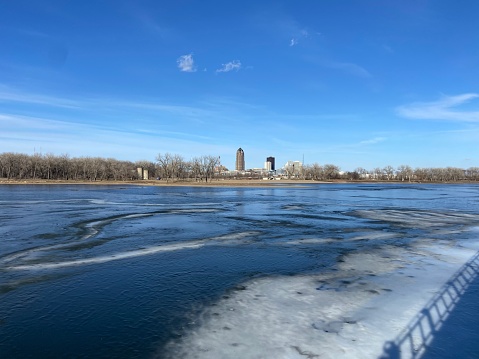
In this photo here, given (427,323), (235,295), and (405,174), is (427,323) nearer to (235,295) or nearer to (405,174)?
(235,295)

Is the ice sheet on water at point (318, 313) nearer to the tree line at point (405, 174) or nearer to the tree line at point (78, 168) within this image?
the tree line at point (78, 168)

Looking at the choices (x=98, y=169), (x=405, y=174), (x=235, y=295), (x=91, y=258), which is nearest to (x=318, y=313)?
(x=235, y=295)

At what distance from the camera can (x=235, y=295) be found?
852cm

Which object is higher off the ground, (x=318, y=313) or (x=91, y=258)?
(x=91, y=258)

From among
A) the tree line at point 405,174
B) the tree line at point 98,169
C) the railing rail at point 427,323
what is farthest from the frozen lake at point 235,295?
the tree line at point 405,174

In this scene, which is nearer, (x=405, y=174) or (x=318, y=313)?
(x=318, y=313)

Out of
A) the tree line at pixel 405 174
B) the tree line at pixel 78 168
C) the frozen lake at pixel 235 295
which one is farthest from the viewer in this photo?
the tree line at pixel 405 174

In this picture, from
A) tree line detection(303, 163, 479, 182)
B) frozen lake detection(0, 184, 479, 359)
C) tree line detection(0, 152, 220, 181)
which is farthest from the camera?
tree line detection(303, 163, 479, 182)

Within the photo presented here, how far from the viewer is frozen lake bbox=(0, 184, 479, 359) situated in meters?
6.02

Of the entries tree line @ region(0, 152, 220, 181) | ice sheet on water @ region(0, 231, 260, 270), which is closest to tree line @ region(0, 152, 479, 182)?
tree line @ region(0, 152, 220, 181)

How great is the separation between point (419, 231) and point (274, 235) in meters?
8.01

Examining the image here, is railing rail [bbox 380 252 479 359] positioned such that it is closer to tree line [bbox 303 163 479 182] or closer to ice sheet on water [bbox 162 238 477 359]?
ice sheet on water [bbox 162 238 477 359]

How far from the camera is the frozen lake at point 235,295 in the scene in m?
6.02

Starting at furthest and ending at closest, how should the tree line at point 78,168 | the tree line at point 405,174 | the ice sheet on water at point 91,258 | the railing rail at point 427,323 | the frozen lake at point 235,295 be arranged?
the tree line at point 405,174, the tree line at point 78,168, the ice sheet on water at point 91,258, the frozen lake at point 235,295, the railing rail at point 427,323
